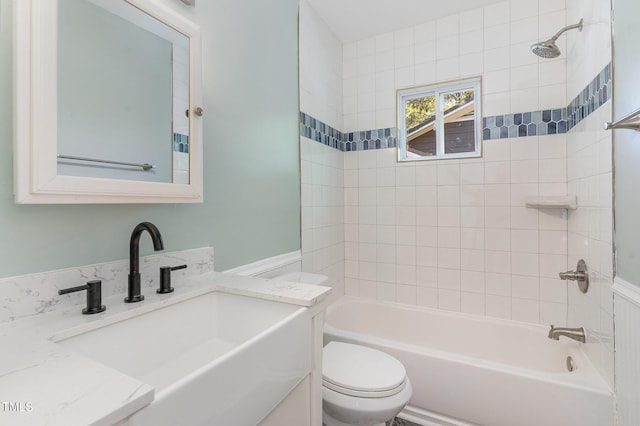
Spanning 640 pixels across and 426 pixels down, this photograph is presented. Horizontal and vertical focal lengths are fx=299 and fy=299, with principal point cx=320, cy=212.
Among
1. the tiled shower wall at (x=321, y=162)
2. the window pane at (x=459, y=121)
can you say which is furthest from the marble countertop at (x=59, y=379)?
the window pane at (x=459, y=121)

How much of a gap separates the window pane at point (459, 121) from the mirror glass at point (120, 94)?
2015 millimetres

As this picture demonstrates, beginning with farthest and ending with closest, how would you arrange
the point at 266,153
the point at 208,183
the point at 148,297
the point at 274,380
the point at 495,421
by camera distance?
the point at 266,153, the point at 495,421, the point at 208,183, the point at 148,297, the point at 274,380

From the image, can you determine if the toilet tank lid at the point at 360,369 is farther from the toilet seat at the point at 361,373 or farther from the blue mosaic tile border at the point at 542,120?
the blue mosaic tile border at the point at 542,120

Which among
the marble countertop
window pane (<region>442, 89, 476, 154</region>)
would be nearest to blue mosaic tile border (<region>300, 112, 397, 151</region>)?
window pane (<region>442, 89, 476, 154</region>)

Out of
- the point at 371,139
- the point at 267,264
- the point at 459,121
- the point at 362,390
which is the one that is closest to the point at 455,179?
the point at 459,121

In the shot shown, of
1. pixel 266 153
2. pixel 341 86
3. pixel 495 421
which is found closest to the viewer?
pixel 495 421

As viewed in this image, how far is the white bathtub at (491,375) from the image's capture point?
1.36m

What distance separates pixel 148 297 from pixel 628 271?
1693mm

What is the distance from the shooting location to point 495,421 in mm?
1493

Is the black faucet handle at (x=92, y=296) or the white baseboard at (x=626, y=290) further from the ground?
the black faucet handle at (x=92, y=296)

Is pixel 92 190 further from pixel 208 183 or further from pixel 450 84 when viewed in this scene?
pixel 450 84

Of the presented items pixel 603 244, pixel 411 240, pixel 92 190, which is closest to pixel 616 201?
pixel 603 244

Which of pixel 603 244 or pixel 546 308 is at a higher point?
pixel 603 244

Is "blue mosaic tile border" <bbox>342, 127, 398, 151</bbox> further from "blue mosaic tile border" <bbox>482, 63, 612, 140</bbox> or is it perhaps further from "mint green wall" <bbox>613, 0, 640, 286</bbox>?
"mint green wall" <bbox>613, 0, 640, 286</bbox>
